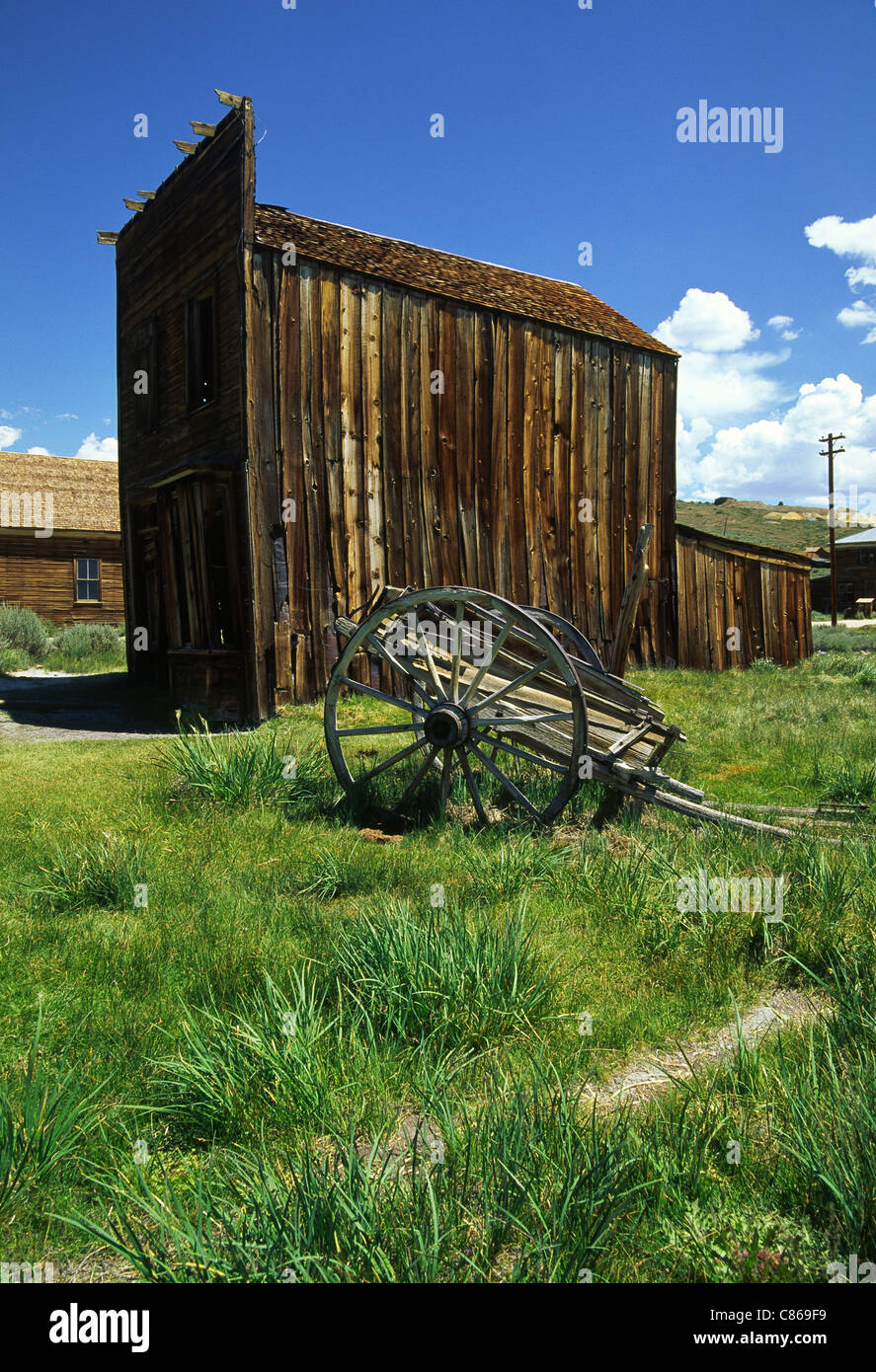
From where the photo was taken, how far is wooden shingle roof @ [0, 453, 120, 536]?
969 inches

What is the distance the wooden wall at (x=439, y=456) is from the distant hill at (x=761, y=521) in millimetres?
44674

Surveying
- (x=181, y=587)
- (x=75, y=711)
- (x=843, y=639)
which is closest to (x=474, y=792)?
(x=75, y=711)

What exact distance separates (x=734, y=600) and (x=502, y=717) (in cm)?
1149

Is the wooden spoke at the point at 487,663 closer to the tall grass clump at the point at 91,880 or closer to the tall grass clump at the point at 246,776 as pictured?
the tall grass clump at the point at 246,776

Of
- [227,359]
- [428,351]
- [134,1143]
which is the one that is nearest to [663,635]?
[428,351]

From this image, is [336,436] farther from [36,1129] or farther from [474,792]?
[36,1129]

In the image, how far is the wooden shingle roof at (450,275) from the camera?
11281 millimetres

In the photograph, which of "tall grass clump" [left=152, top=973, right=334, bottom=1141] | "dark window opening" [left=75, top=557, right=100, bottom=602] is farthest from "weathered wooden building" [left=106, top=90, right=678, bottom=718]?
"dark window opening" [left=75, top=557, right=100, bottom=602]

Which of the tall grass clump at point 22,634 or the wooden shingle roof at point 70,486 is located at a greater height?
the wooden shingle roof at point 70,486

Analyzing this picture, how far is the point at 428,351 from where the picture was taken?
1220 centimetres

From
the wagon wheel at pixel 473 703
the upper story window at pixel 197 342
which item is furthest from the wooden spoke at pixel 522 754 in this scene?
the upper story window at pixel 197 342

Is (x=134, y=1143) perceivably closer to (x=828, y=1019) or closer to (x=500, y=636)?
(x=828, y=1019)

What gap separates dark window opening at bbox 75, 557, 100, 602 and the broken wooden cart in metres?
21.0

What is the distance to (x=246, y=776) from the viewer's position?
600 cm
